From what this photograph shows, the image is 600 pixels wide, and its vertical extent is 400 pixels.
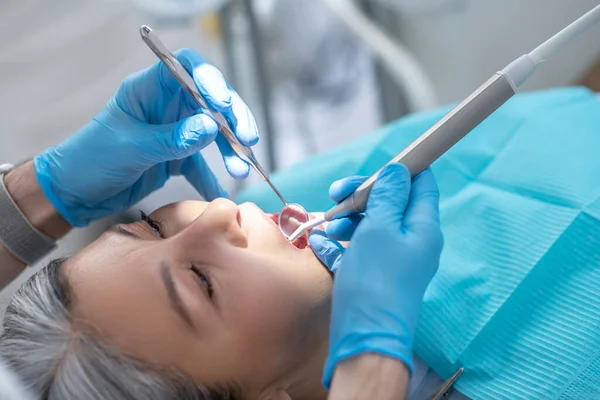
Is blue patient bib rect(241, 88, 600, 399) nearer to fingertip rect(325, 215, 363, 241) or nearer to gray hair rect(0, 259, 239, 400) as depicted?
fingertip rect(325, 215, 363, 241)

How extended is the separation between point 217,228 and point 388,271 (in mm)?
264

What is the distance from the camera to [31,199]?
3.64 feet

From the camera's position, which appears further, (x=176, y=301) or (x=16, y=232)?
(x=16, y=232)

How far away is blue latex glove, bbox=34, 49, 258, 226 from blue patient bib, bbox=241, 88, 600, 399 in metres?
0.39

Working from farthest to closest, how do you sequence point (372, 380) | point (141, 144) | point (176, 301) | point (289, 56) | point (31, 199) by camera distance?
point (289, 56) < point (31, 199) < point (141, 144) < point (176, 301) < point (372, 380)

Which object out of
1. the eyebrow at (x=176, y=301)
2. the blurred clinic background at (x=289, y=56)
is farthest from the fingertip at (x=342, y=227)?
the blurred clinic background at (x=289, y=56)

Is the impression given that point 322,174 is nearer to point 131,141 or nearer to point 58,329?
point 131,141

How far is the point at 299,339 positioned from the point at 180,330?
0.58ft

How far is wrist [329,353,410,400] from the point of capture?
0.66 metres

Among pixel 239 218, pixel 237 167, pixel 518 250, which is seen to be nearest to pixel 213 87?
pixel 237 167

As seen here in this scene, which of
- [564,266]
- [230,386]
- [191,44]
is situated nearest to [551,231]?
[564,266]

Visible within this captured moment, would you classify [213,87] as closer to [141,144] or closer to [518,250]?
[141,144]

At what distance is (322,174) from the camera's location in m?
1.37

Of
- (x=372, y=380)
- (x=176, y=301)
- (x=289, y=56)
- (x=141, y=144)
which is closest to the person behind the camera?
(x=372, y=380)
